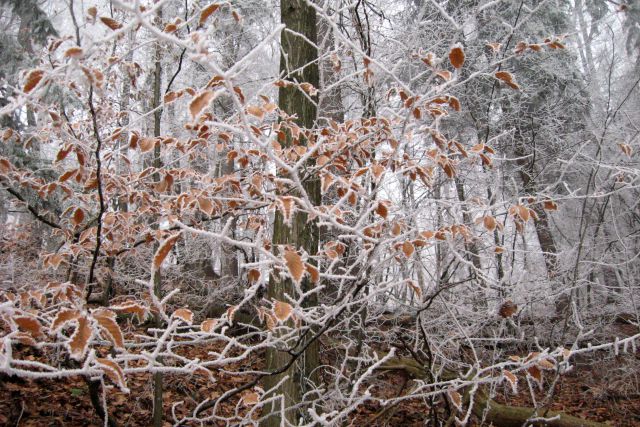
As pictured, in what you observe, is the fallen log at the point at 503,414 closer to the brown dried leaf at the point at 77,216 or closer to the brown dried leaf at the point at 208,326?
the brown dried leaf at the point at 208,326

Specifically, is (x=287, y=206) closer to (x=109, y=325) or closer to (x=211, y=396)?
(x=109, y=325)

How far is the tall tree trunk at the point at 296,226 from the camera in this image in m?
2.62

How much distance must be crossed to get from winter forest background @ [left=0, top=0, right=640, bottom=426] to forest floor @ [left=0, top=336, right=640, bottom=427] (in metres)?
0.03

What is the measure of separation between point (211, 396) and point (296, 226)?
3.10 m

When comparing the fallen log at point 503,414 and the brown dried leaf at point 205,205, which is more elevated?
the brown dried leaf at point 205,205

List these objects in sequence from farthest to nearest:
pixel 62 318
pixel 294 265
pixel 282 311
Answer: pixel 282 311 < pixel 294 265 < pixel 62 318

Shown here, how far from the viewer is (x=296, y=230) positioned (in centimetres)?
273

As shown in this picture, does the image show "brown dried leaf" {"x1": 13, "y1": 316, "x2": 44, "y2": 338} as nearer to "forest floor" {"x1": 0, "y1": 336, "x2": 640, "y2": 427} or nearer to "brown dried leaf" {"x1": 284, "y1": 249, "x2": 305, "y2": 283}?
"brown dried leaf" {"x1": 284, "y1": 249, "x2": 305, "y2": 283}

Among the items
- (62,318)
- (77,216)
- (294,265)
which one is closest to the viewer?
(62,318)

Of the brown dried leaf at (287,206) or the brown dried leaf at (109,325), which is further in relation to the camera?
the brown dried leaf at (287,206)

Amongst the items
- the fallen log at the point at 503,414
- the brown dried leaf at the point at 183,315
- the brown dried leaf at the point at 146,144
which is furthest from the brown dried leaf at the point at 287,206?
the fallen log at the point at 503,414

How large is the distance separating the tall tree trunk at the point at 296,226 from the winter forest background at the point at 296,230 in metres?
0.02

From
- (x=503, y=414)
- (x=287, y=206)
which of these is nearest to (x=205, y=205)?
(x=287, y=206)

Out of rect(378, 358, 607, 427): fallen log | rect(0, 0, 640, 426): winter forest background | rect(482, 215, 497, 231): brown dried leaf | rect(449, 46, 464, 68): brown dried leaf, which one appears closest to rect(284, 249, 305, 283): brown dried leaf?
rect(0, 0, 640, 426): winter forest background
